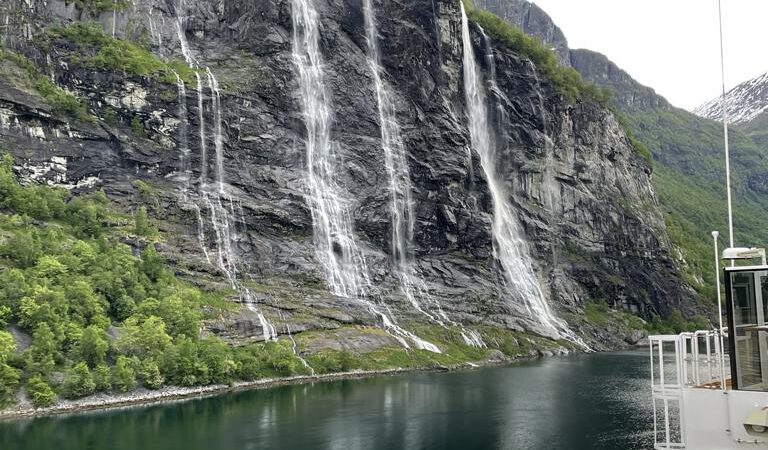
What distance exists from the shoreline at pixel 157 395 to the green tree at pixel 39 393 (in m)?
0.45

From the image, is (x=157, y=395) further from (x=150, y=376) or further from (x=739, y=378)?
(x=739, y=378)

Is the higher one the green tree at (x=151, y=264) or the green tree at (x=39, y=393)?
the green tree at (x=151, y=264)

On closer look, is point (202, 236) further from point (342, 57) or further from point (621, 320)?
point (621, 320)

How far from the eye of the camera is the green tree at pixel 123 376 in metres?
53.0

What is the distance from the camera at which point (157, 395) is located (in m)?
54.4

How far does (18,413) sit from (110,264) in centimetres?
2256

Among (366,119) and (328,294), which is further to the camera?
(366,119)

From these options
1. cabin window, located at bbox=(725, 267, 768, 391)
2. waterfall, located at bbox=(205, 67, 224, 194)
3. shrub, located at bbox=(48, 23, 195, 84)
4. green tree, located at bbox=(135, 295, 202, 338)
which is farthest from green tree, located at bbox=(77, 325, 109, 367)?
cabin window, located at bbox=(725, 267, 768, 391)

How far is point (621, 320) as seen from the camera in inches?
4375

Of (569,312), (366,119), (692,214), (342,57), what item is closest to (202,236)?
(366,119)

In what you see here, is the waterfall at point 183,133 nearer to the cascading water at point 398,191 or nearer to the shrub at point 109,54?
the shrub at point 109,54

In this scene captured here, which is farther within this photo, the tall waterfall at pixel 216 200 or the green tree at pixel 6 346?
the tall waterfall at pixel 216 200

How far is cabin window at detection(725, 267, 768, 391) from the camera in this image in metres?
15.8

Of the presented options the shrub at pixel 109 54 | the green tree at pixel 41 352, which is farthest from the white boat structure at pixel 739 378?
the shrub at pixel 109 54
